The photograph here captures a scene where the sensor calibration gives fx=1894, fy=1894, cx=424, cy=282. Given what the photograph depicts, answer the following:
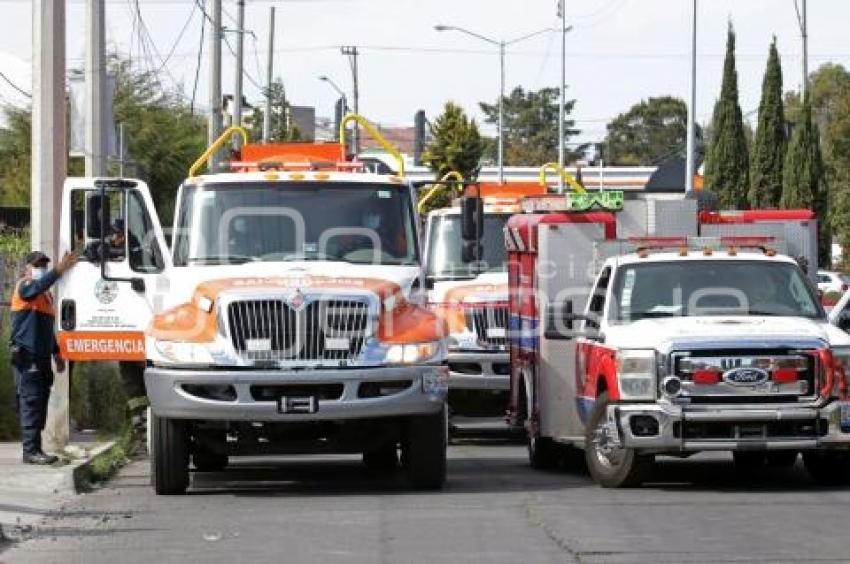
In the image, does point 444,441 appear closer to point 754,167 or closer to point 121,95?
point 121,95

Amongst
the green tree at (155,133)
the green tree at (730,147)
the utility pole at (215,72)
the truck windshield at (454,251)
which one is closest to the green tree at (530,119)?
the green tree at (730,147)

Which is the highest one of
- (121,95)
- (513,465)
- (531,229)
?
(121,95)

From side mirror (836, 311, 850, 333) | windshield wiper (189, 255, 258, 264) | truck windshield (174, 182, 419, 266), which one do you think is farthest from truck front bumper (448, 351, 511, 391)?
windshield wiper (189, 255, 258, 264)

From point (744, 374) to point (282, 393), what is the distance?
3.61m

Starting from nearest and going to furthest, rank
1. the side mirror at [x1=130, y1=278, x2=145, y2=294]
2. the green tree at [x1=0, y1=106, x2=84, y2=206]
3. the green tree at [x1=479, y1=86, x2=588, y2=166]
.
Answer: the side mirror at [x1=130, y1=278, x2=145, y2=294]
the green tree at [x1=0, y1=106, x2=84, y2=206]
the green tree at [x1=479, y1=86, x2=588, y2=166]

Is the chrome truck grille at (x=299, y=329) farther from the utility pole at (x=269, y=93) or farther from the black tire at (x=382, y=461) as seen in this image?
the utility pole at (x=269, y=93)

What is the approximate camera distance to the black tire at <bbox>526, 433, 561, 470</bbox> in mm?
17828

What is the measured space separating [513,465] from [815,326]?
4.45 meters

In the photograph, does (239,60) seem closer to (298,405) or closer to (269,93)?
(269,93)

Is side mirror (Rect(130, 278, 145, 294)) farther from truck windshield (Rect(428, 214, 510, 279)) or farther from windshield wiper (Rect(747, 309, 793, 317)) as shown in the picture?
windshield wiper (Rect(747, 309, 793, 317))

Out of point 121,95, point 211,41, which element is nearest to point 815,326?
point 211,41

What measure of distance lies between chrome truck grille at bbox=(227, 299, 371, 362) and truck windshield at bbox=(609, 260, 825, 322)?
Result: 2.39 m

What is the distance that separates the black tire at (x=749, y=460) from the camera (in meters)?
16.3

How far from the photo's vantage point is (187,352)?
14852mm
